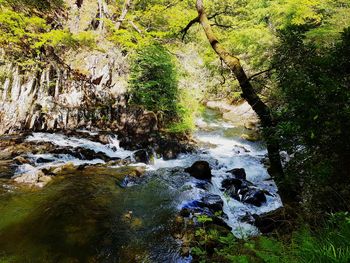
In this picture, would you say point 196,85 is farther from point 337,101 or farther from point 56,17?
point 337,101

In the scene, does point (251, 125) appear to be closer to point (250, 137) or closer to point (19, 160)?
point (250, 137)

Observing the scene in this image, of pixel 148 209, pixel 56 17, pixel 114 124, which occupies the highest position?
pixel 56 17

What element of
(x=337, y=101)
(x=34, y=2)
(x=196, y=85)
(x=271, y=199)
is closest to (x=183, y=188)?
(x=271, y=199)

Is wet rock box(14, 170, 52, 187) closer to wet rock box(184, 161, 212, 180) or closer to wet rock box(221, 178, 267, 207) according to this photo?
wet rock box(184, 161, 212, 180)

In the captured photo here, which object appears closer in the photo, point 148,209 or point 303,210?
point 303,210

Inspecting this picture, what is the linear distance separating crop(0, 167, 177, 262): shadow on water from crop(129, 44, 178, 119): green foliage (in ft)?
22.1

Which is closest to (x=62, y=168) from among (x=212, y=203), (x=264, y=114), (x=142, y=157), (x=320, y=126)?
(x=142, y=157)

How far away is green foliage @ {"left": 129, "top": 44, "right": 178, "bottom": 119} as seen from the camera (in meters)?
15.2

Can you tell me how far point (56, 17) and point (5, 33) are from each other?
554cm

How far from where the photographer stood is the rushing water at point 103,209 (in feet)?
19.0

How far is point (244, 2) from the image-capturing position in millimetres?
29922

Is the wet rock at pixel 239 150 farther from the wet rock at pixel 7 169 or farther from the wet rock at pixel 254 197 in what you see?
the wet rock at pixel 7 169

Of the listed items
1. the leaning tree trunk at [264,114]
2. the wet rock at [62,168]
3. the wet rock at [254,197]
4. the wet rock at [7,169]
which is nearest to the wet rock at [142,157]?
the wet rock at [62,168]

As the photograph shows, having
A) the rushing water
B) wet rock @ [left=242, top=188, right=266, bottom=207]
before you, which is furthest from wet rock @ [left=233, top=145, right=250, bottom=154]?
wet rock @ [left=242, top=188, right=266, bottom=207]
